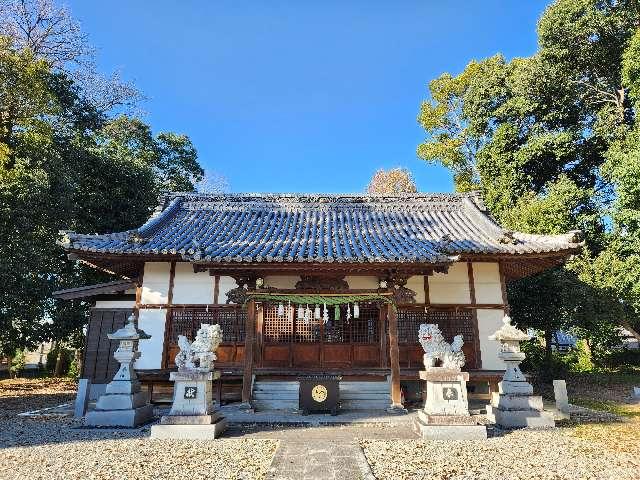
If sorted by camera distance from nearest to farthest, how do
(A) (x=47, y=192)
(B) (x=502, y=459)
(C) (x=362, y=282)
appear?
(B) (x=502, y=459) → (C) (x=362, y=282) → (A) (x=47, y=192)

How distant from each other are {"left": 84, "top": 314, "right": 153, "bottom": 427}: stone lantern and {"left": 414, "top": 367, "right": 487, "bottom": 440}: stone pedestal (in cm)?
657

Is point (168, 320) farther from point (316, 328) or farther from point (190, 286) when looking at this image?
point (316, 328)

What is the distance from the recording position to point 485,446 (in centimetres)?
766

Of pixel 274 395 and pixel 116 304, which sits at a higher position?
pixel 116 304

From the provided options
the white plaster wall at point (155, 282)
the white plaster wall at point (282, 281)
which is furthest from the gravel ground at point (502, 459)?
the white plaster wall at point (155, 282)

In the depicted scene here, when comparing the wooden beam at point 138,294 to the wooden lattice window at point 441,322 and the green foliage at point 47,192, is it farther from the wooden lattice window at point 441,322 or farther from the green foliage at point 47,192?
the wooden lattice window at point 441,322

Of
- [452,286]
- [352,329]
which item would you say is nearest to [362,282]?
[352,329]

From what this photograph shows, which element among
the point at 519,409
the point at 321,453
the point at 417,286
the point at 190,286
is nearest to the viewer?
the point at 321,453

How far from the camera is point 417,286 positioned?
12.7 m

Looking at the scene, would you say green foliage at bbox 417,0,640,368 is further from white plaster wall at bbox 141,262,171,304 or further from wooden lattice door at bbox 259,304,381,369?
white plaster wall at bbox 141,262,171,304

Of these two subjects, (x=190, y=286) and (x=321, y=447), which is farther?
(x=190, y=286)

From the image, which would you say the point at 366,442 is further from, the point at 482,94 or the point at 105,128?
the point at 105,128

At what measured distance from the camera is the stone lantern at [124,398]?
9.42 m

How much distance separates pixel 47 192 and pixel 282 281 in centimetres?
1129
